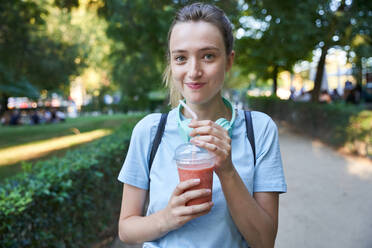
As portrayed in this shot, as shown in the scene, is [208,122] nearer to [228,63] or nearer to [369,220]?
[228,63]

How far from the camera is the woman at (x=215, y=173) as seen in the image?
147cm

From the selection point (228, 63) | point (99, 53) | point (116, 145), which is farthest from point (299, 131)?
point (99, 53)

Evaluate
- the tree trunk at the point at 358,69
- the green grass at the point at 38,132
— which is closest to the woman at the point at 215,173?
the tree trunk at the point at 358,69

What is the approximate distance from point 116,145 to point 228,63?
3.69 metres

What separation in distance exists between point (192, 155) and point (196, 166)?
0.17 feet

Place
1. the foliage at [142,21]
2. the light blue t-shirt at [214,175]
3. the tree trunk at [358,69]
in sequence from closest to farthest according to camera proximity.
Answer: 1. the light blue t-shirt at [214,175]
2. the foliage at [142,21]
3. the tree trunk at [358,69]

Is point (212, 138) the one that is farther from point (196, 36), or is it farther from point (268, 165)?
point (196, 36)

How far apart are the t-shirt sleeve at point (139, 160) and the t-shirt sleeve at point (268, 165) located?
55cm

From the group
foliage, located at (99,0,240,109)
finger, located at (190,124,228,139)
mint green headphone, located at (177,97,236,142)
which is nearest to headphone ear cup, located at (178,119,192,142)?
mint green headphone, located at (177,97,236,142)

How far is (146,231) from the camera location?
60.3 inches

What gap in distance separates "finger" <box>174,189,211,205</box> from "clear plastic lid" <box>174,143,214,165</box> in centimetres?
12

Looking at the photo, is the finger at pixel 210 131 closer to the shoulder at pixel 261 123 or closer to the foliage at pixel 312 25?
the shoulder at pixel 261 123

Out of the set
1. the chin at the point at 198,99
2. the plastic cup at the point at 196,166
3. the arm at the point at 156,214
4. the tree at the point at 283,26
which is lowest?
the arm at the point at 156,214

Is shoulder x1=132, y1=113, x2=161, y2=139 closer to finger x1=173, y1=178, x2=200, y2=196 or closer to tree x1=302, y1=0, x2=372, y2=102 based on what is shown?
finger x1=173, y1=178, x2=200, y2=196
